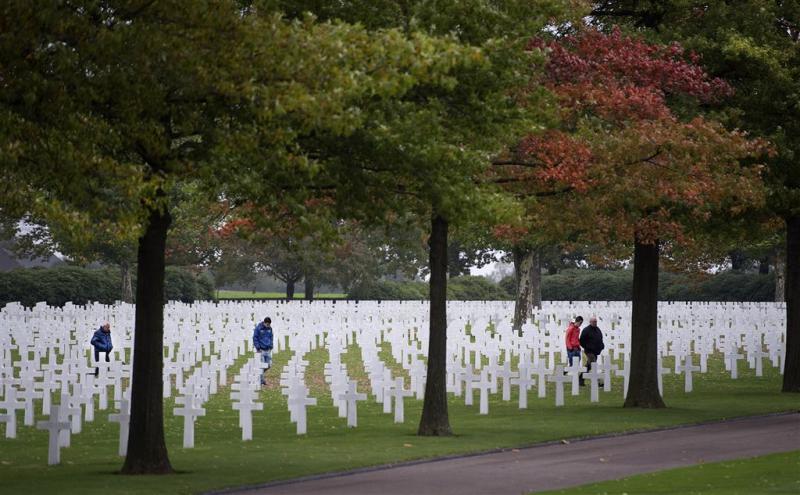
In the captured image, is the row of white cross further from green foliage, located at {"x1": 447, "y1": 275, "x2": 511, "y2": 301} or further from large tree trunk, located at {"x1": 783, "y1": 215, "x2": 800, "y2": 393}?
green foliage, located at {"x1": 447, "y1": 275, "x2": 511, "y2": 301}

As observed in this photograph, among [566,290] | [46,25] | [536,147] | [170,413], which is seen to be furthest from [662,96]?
[566,290]

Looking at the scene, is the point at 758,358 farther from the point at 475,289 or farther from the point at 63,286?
the point at 475,289

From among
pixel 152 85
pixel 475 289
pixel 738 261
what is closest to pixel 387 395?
pixel 152 85

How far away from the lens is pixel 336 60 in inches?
579

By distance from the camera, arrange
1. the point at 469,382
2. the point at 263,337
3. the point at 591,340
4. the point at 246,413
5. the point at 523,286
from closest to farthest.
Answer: the point at 246,413 → the point at 469,382 → the point at 263,337 → the point at 591,340 → the point at 523,286

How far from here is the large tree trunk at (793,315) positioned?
3152cm

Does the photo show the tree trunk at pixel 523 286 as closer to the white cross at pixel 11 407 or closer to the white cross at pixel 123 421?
the white cross at pixel 11 407

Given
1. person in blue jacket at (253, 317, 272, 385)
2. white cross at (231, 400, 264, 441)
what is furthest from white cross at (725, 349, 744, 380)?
white cross at (231, 400, 264, 441)

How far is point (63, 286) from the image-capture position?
6938cm

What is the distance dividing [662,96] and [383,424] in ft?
24.4

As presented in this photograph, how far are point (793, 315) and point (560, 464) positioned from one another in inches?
568

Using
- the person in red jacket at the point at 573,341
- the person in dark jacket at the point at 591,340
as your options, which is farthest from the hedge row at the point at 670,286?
the person in dark jacket at the point at 591,340

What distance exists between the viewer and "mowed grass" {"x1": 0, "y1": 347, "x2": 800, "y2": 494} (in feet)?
57.3

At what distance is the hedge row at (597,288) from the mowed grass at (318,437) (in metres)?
43.8
